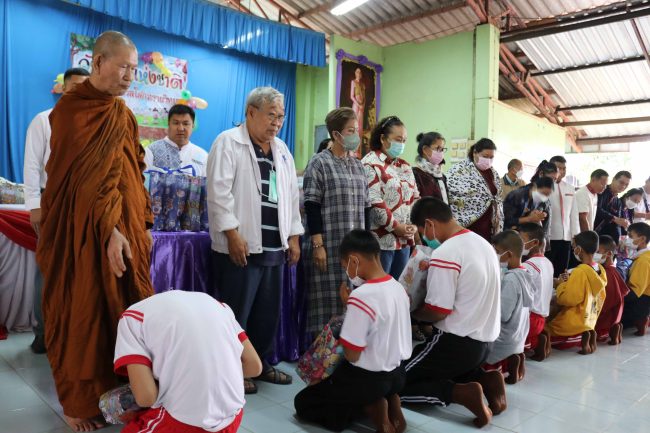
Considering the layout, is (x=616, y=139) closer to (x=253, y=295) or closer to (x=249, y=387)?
(x=253, y=295)

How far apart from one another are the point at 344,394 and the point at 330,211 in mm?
1049

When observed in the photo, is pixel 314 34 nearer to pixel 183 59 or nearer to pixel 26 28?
pixel 183 59

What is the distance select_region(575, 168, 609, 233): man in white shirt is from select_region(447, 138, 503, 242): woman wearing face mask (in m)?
1.85

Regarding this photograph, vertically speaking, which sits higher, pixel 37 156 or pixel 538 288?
pixel 37 156

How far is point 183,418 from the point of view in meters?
1.41

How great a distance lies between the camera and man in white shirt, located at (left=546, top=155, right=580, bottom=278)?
480 centimetres

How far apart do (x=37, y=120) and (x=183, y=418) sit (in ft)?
6.34

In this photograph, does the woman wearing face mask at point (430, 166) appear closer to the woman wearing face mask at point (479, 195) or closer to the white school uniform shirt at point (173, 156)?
the woman wearing face mask at point (479, 195)

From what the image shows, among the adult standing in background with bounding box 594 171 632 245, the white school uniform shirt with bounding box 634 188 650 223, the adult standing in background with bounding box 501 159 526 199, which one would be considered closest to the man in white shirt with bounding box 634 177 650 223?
the white school uniform shirt with bounding box 634 188 650 223

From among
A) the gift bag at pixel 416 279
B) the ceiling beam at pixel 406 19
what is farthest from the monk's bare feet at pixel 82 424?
the ceiling beam at pixel 406 19

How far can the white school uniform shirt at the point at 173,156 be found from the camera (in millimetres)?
3268

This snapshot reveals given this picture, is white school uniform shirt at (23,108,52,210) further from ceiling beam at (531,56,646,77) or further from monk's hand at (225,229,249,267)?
ceiling beam at (531,56,646,77)

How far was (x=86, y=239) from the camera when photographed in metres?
1.89

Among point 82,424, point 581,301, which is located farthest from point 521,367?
point 82,424
